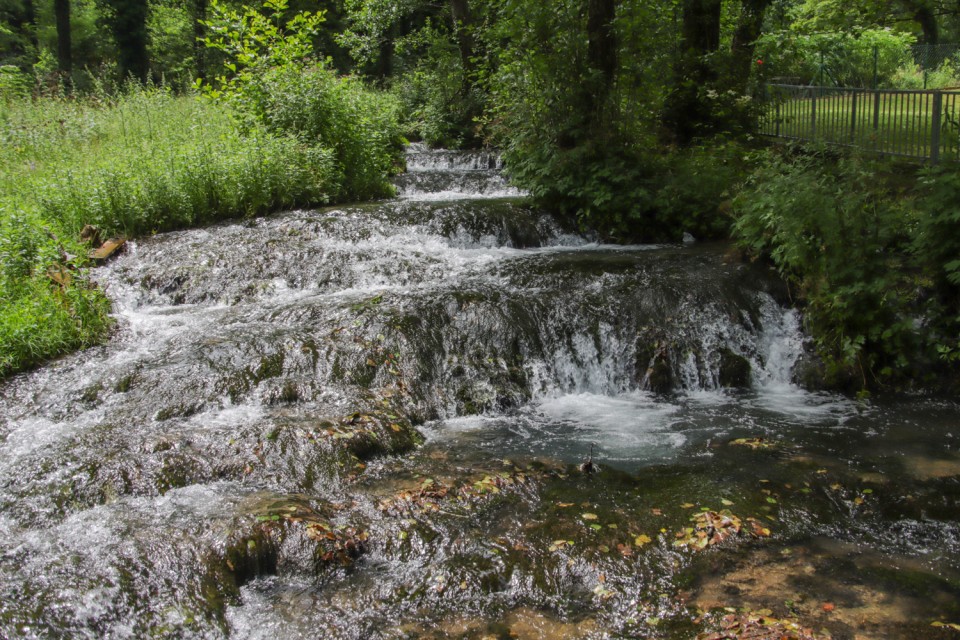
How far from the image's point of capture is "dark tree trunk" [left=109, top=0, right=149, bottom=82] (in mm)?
28859

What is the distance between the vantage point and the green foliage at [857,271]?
26.7ft

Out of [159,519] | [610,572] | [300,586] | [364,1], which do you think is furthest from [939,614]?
[364,1]

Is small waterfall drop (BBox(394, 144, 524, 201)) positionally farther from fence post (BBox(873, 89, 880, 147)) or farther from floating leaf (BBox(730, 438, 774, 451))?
floating leaf (BBox(730, 438, 774, 451))

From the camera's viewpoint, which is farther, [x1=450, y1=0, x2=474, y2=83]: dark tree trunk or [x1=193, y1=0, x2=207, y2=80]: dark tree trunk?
[x1=193, y1=0, x2=207, y2=80]: dark tree trunk

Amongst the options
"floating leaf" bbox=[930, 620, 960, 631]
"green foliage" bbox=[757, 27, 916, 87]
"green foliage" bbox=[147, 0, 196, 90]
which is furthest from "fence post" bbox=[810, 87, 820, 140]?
"green foliage" bbox=[147, 0, 196, 90]

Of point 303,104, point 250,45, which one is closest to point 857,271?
point 303,104

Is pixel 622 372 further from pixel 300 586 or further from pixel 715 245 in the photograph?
pixel 300 586

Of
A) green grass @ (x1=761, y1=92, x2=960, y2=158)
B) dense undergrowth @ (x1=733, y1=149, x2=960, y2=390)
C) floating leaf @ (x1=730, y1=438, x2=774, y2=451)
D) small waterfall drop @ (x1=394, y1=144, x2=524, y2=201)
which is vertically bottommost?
floating leaf @ (x1=730, y1=438, x2=774, y2=451)

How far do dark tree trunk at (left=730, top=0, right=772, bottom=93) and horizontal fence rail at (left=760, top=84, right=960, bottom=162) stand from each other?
667 mm

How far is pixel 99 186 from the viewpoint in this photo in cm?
1158

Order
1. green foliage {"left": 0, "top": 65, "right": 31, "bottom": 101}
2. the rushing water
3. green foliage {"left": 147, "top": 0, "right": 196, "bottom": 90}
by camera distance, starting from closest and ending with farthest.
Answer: the rushing water
green foliage {"left": 0, "top": 65, "right": 31, "bottom": 101}
green foliage {"left": 147, "top": 0, "right": 196, "bottom": 90}

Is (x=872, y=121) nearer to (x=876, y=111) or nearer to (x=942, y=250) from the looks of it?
(x=876, y=111)

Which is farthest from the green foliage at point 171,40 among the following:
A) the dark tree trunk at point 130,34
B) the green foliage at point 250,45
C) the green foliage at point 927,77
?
the green foliage at point 927,77

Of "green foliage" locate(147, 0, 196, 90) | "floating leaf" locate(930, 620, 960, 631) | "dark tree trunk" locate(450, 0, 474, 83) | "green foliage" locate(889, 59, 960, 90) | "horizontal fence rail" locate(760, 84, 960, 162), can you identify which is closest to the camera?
"floating leaf" locate(930, 620, 960, 631)
